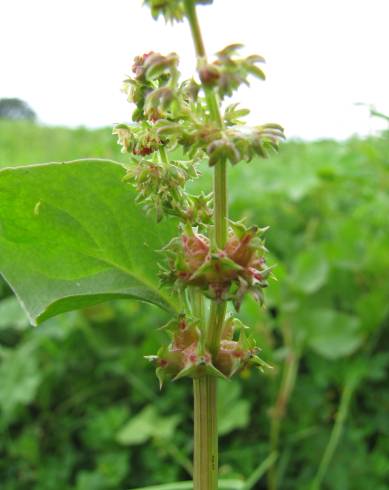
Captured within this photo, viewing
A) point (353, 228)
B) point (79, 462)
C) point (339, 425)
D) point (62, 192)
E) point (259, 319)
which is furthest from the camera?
point (353, 228)

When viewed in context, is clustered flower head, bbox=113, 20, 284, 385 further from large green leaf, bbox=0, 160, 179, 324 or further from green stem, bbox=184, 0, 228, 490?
large green leaf, bbox=0, 160, 179, 324

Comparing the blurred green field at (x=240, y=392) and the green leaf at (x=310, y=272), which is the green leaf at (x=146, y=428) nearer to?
the blurred green field at (x=240, y=392)

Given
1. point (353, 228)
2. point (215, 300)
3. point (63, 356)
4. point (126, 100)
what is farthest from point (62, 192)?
point (353, 228)

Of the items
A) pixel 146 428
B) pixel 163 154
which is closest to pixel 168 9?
pixel 163 154

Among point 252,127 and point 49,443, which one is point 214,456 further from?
point 49,443

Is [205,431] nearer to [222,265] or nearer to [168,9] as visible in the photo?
[222,265]

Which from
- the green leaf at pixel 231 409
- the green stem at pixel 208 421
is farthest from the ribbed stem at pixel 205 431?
the green leaf at pixel 231 409
